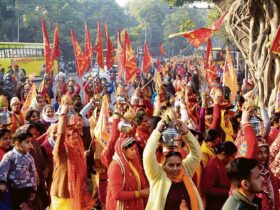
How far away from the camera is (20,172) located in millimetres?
5590

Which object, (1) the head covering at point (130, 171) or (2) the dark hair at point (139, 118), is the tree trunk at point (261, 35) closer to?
(2) the dark hair at point (139, 118)

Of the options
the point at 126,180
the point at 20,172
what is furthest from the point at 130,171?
the point at 20,172

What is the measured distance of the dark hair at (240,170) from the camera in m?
3.83

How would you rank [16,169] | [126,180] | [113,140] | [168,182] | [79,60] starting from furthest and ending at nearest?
[79,60] → [113,140] → [16,169] → [126,180] → [168,182]

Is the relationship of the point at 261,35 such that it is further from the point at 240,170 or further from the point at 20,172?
the point at 240,170

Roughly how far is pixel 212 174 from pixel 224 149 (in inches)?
10.5

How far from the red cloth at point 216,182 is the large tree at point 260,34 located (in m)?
6.84

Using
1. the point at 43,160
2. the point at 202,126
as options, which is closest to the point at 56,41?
the point at 202,126

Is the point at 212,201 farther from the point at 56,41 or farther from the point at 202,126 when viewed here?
the point at 56,41

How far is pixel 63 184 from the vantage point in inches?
233

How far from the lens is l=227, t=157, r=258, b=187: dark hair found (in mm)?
3830

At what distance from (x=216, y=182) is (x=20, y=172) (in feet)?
5.99

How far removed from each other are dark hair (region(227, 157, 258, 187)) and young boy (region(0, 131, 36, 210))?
2400mm

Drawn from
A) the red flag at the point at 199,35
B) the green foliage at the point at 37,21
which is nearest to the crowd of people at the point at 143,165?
the red flag at the point at 199,35
